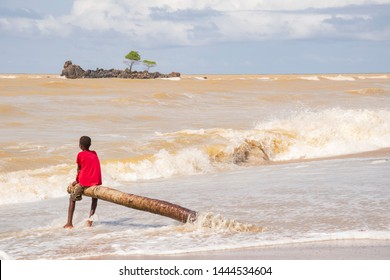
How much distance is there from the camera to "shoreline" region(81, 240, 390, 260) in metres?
5.77

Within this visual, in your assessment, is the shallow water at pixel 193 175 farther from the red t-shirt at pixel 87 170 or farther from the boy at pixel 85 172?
the red t-shirt at pixel 87 170

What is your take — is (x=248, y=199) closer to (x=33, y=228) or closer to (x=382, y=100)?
(x=33, y=228)

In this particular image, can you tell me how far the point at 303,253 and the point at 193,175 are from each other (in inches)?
266

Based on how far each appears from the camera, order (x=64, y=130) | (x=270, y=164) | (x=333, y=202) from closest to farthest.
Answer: (x=333, y=202) → (x=270, y=164) → (x=64, y=130)

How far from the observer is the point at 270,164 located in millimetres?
14328

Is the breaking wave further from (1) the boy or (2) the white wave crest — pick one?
(1) the boy

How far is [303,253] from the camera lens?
5.93 metres

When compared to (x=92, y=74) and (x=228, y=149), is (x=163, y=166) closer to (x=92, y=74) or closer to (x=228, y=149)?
(x=228, y=149)

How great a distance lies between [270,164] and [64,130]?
6.07 meters

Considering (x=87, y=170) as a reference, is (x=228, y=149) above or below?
below

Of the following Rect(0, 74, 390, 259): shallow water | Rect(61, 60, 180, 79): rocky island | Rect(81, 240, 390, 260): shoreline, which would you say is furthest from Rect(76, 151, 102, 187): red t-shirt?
Rect(61, 60, 180, 79): rocky island

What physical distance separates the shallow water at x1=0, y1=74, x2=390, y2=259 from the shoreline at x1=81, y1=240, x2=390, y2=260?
0.15 m

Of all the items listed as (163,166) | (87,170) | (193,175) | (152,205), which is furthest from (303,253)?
(163,166)
